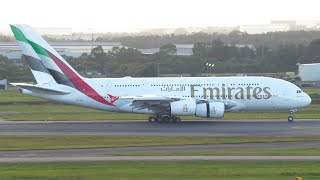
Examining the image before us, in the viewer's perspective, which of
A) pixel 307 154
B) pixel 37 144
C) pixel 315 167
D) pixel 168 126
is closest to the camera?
pixel 315 167

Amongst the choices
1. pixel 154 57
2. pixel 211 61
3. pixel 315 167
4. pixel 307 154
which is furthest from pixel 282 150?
pixel 154 57

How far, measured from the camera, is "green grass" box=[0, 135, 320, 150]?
40906 millimetres

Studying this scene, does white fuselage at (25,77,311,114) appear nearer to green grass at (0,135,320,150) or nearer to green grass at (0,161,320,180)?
green grass at (0,135,320,150)

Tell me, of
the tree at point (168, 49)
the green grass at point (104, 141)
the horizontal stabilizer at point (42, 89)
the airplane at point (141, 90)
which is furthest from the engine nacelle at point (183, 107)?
the tree at point (168, 49)

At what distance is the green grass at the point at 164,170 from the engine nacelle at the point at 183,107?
2270 cm

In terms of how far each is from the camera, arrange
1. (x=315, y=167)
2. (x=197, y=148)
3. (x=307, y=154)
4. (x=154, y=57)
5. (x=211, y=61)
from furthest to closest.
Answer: (x=154, y=57) → (x=211, y=61) → (x=197, y=148) → (x=307, y=154) → (x=315, y=167)

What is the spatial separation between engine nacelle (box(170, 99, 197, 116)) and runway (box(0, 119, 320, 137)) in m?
0.86

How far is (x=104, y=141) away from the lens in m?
43.0

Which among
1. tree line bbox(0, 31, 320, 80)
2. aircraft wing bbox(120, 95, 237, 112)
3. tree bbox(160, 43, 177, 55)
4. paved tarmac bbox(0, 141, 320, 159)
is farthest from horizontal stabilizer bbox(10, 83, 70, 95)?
tree bbox(160, 43, 177, 55)

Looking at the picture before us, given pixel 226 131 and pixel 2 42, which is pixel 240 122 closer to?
pixel 226 131

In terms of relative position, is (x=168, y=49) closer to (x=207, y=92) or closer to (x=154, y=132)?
(x=207, y=92)

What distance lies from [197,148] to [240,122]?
55.6 ft

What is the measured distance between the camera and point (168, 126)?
53.6 meters

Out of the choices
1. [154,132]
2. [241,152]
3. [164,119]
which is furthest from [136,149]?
[164,119]
